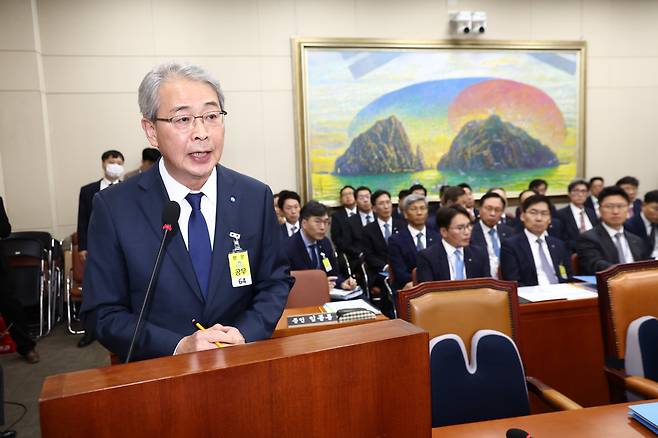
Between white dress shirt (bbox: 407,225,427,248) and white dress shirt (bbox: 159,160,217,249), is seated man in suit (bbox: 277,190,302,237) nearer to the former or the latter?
white dress shirt (bbox: 407,225,427,248)

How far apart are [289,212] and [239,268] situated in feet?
12.4

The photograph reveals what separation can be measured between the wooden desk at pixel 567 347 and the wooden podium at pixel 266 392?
212cm

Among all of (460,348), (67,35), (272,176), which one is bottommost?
(460,348)

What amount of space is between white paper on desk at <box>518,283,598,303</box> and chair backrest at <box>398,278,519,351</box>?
775mm

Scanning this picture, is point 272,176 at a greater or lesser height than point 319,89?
lesser

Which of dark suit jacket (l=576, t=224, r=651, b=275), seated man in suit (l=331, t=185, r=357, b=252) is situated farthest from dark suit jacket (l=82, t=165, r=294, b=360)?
seated man in suit (l=331, t=185, r=357, b=252)

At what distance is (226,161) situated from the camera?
607cm

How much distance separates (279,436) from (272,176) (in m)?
5.64

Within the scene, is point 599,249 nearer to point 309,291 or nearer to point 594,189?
point 309,291

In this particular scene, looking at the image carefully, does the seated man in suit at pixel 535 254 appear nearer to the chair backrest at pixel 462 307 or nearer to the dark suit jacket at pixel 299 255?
the dark suit jacket at pixel 299 255

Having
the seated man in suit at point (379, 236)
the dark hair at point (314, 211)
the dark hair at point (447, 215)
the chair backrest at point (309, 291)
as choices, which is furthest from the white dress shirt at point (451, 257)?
the seated man in suit at point (379, 236)

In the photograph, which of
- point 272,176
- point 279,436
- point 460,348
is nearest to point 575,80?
point 272,176

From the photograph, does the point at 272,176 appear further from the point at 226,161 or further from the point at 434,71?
the point at 434,71

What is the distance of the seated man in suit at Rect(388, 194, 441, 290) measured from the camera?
4148 millimetres
